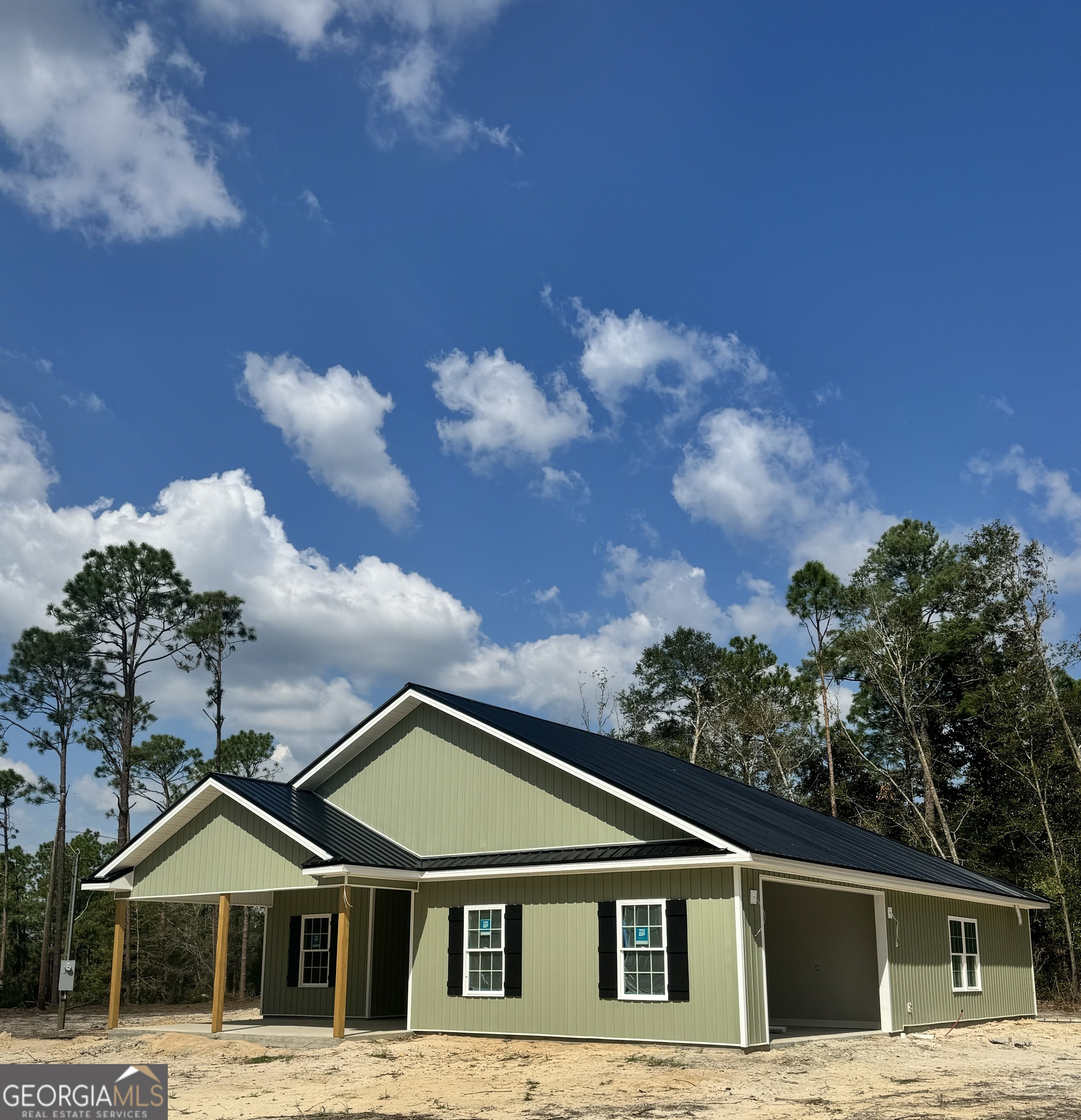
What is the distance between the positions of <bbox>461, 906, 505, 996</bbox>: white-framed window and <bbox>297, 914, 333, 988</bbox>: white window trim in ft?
13.2

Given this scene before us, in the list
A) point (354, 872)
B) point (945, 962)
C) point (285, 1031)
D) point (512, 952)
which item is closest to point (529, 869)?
point (512, 952)

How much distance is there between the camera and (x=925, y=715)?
38.4 meters

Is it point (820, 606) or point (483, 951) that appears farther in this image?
point (820, 606)

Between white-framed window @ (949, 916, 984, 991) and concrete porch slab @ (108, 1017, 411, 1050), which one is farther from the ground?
white-framed window @ (949, 916, 984, 991)

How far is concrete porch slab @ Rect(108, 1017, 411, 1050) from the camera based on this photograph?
16.5 metres

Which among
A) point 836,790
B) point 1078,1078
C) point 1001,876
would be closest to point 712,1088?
point 1078,1078

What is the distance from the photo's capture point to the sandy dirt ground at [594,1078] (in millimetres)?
10867

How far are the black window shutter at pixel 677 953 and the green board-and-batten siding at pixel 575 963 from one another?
2.8 inches

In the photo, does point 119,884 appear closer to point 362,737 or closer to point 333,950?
point 333,950

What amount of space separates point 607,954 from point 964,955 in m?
8.71

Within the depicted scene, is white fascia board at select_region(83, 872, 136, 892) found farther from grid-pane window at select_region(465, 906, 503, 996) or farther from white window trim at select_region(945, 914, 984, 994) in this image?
white window trim at select_region(945, 914, 984, 994)

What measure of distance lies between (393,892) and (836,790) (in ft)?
80.6

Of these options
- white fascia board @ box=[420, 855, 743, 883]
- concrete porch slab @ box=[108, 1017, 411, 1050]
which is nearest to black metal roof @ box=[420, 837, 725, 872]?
white fascia board @ box=[420, 855, 743, 883]

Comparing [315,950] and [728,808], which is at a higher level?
[728,808]
